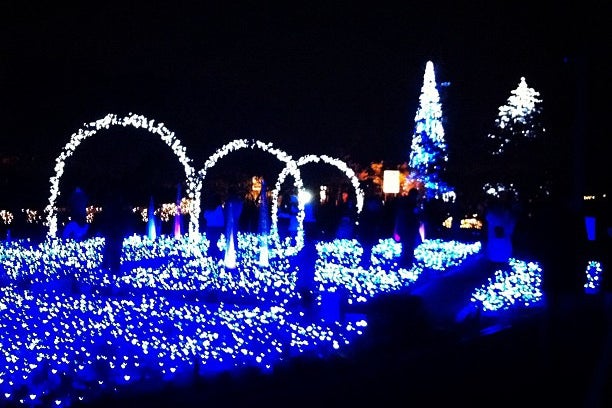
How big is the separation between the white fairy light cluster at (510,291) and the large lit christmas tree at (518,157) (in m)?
10.7

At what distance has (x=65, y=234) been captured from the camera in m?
27.1

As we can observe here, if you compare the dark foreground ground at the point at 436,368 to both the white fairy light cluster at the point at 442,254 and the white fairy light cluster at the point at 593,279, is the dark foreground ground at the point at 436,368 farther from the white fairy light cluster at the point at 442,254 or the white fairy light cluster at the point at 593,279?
the white fairy light cluster at the point at 442,254

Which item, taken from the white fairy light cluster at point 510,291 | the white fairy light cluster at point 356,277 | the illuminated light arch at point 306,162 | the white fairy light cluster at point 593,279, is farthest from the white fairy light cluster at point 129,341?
the illuminated light arch at point 306,162

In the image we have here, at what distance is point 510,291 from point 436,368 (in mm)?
6748

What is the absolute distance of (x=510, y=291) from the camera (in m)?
13.8

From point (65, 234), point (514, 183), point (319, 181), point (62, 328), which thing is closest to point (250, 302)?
point (62, 328)

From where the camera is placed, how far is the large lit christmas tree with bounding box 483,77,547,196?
2830 cm

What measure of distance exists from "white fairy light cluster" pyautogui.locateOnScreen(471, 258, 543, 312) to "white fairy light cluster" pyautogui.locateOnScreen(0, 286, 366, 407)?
2.93m

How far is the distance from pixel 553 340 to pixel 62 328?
6302 mm

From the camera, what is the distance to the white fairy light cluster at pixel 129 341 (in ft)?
26.0

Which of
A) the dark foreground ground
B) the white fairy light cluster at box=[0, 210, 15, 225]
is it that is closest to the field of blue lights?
the dark foreground ground

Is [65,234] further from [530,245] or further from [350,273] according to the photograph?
[530,245]

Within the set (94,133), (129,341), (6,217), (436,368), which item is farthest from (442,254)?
(6,217)

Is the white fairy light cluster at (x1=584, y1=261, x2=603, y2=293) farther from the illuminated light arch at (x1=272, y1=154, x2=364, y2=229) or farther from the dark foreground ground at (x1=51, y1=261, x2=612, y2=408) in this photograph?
the illuminated light arch at (x1=272, y1=154, x2=364, y2=229)
